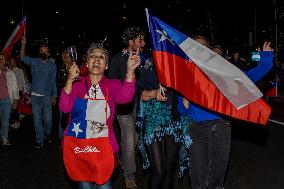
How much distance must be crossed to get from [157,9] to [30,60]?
48341mm

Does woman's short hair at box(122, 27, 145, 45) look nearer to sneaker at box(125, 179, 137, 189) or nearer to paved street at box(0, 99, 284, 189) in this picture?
paved street at box(0, 99, 284, 189)

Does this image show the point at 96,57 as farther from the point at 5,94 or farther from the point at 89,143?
the point at 5,94

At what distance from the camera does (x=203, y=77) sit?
17.5ft

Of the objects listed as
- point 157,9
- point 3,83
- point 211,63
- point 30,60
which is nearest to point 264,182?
point 211,63

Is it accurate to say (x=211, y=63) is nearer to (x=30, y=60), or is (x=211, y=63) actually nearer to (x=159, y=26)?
(x=159, y=26)

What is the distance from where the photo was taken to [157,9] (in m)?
57.3

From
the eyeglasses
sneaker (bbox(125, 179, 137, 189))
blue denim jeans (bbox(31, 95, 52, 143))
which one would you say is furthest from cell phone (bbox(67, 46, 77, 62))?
blue denim jeans (bbox(31, 95, 52, 143))

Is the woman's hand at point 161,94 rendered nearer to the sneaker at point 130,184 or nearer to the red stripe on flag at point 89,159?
the red stripe on flag at point 89,159

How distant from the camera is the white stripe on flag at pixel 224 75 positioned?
201 inches

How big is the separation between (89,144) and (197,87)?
136 centimetres

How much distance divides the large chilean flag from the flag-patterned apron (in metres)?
1.01

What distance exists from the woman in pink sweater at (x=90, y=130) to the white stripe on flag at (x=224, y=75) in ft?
3.01

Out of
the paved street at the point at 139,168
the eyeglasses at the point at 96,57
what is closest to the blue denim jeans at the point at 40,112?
the paved street at the point at 139,168

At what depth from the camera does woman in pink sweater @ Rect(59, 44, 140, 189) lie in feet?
14.8
